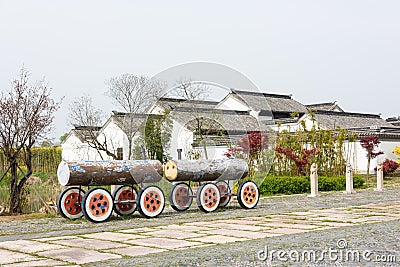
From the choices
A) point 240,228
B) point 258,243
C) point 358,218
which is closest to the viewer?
→ point 258,243

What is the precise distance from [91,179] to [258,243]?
330 cm

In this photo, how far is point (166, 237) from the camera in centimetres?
650

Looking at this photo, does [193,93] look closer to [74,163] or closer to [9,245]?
[74,163]

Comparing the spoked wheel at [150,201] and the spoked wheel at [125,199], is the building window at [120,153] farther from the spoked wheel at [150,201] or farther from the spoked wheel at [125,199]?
the spoked wheel at [150,201]

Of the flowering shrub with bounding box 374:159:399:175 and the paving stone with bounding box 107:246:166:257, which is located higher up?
the flowering shrub with bounding box 374:159:399:175

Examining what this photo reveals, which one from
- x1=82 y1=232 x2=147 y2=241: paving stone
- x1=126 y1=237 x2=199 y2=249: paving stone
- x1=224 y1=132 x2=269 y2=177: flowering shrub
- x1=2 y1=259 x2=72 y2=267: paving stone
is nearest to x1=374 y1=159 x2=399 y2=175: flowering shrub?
x1=224 y1=132 x2=269 y2=177: flowering shrub

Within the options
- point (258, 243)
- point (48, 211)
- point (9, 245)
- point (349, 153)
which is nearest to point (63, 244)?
point (9, 245)

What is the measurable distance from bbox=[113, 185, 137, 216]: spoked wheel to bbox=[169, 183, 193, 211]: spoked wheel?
617 millimetres

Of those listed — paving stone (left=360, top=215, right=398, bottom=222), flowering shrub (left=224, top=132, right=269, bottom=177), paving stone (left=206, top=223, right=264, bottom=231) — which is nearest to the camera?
paving stone (left=206, top=223, right=264, bottom=231)

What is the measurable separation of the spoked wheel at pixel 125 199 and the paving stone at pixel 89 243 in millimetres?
2413

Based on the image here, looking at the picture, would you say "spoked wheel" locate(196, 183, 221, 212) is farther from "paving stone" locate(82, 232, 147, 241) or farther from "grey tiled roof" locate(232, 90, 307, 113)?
"grey tiled roof" locate(232, 90, 307, 113)

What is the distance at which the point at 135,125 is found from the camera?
634 inches

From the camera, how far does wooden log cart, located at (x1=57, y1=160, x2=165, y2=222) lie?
26.7ft

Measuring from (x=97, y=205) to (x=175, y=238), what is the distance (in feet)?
7.08
